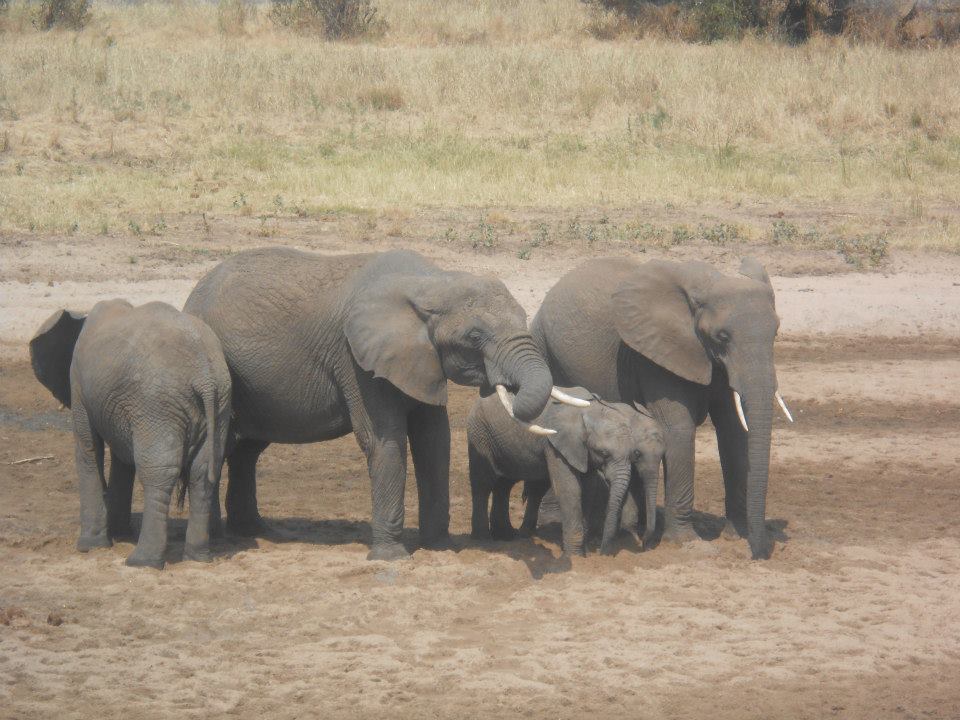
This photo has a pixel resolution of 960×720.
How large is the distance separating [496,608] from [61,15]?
2644 cm

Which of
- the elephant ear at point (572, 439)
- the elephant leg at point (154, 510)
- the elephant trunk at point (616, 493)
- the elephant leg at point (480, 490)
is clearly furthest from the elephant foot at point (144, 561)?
the elephant trunk at point (616, 493)

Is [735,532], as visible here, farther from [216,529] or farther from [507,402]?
[216,529]

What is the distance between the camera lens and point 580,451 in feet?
28.6

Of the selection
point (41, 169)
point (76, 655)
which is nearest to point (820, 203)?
point (41, 169)

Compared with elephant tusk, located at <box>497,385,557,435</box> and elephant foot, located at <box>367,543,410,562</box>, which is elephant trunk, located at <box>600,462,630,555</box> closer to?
elephant tusk, located at <box>497,385,557,435</box>

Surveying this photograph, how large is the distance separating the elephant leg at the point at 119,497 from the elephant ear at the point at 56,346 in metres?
0.73

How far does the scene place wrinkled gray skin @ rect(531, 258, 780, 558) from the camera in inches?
336

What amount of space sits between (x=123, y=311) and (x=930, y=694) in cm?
492

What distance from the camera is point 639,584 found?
834cm

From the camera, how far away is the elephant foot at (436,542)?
9.01 meters

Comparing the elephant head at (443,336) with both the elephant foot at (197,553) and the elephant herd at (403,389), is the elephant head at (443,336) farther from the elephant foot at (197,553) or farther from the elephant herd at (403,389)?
the elephant foot at (197,553)

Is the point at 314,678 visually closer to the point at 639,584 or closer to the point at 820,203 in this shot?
the point at 639,584

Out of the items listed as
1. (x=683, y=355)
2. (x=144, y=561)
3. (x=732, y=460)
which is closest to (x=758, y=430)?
(x=683, y=355)

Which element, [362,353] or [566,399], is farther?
[362,353]
